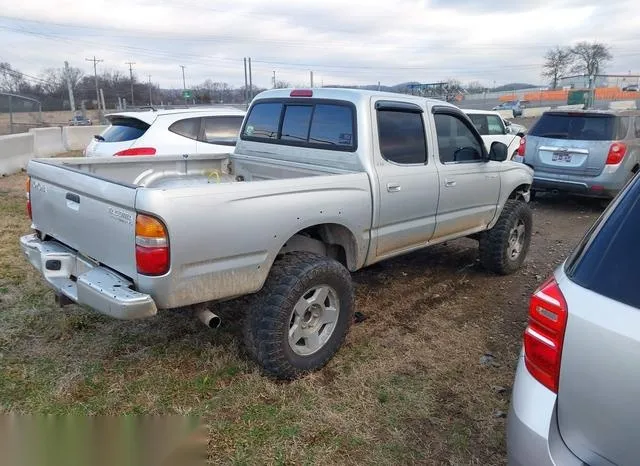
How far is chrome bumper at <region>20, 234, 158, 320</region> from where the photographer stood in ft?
8.91

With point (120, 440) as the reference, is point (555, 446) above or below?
above

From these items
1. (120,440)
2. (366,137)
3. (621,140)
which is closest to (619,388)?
(120,440)

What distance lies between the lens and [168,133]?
291 inches

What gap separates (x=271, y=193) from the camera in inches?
123

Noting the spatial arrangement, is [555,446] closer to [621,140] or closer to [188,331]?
[188,331]

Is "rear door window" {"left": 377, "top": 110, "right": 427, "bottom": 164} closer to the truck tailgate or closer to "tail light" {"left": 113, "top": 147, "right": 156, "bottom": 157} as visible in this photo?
the truck tailgate

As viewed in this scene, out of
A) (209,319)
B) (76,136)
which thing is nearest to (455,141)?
(209,319)

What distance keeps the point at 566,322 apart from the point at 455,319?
2.93 m

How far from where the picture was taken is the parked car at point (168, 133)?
286 inches

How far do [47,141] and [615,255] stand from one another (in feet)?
54.4

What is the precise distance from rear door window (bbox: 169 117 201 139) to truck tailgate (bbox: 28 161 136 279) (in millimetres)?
3915

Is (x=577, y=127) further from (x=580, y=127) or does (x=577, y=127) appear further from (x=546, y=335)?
(x=546, y=335)

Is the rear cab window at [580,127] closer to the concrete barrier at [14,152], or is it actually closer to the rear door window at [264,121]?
the rear door window at [264,121]

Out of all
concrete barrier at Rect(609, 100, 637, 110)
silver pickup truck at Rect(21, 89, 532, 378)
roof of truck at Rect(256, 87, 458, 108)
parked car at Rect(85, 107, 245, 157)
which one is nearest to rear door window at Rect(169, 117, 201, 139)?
parked car at Rect(85, 107, 245, 157)
